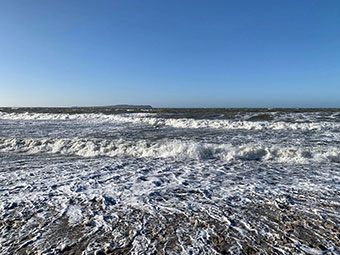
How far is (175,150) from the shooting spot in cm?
877

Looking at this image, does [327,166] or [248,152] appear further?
[248,152]

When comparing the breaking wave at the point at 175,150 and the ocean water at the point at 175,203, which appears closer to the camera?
the ocean water at the point at 175,203

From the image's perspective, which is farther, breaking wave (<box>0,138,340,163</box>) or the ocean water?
breaking wave (<box>0,138,340,163</box>)

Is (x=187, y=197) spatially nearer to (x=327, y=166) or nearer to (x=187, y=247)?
(x=187, y=247)

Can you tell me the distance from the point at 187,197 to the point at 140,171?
7.39 feet

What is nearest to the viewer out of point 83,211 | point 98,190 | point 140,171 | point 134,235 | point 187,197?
point 134,235

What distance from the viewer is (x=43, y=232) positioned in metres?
3.33

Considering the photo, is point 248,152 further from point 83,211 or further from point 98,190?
point 83,211

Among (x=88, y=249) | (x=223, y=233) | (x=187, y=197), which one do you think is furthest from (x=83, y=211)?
(x=223, y=233)

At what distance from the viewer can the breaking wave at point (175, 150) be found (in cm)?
775

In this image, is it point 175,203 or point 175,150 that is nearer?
point 175,203

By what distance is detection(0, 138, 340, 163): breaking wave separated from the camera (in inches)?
305

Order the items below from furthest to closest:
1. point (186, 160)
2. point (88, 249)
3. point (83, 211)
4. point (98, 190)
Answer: point (186, 160)
point (98, 190)
point (83, 211)
point (88, 249)

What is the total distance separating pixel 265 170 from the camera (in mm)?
6508
